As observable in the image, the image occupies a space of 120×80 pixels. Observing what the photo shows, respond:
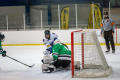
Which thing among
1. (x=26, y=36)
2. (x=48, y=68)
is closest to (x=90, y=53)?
(x=48, y=68)

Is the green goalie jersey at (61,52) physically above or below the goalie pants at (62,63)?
above

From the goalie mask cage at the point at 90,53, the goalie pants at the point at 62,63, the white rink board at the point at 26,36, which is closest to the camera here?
the goalie mask cage at the point at 90,53

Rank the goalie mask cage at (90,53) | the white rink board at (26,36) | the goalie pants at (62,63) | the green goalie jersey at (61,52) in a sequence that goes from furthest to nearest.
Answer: the white rink board at (26,36)
the goalie pants at (62,63)
the green goalie jersey at (61,52)
the goalie mask cage at (90,53)

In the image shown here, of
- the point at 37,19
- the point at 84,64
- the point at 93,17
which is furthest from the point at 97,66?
the point at 37,19

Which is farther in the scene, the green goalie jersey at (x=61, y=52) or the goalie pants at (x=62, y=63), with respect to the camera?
the goalie pants at (x=62, y=63)

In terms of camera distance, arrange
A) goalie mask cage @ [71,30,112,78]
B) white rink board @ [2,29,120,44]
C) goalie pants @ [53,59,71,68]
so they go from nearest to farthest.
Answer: goalie mask cage @ [71,30,112,78] < goalie pants @ [53,59,71,68] < white rink board @ [2,29,120,44]

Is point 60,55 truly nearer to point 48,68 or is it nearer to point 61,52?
point 61,52

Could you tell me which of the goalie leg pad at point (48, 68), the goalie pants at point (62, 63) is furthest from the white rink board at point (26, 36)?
the goalie leg pad at point (48, 68)

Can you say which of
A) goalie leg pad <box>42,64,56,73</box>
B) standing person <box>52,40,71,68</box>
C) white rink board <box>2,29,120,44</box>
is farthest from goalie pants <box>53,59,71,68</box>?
white rink board <box>2,29,120,44</box>

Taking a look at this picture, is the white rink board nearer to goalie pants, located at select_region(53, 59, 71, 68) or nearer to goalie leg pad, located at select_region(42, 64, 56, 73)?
goalie pants, located at select_region(53, 59, 71, 68)

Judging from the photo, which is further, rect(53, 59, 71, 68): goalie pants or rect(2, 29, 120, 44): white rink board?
rect(2, 29, 120, 44): white rink board

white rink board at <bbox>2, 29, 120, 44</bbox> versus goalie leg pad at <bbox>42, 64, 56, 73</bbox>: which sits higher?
white rink board at <bbox>2, 29, 120, 44</bbox>

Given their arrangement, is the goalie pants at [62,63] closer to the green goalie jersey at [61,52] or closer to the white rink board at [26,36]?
the green goalie jersey at [61,52]

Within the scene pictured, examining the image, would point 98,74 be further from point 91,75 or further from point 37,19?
point 37,19
